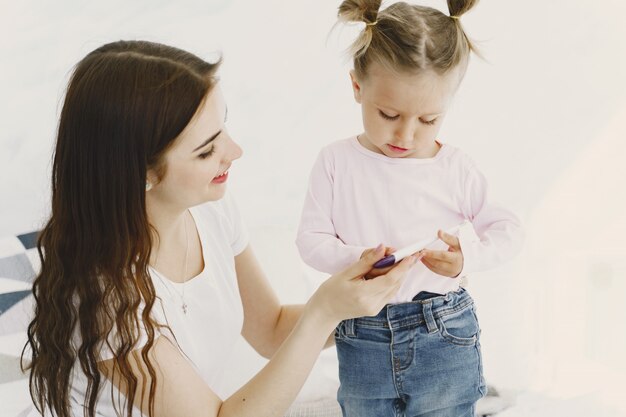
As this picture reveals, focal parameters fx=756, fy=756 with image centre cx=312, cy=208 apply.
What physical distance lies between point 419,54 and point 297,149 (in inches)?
61.3

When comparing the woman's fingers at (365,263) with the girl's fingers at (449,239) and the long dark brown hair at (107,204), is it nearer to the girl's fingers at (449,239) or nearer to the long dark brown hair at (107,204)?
the girl's fingers at (449,239)

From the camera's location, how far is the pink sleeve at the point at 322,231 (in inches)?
55.4

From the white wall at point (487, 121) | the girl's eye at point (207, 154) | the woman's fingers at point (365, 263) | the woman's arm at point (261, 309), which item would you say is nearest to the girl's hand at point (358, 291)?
the woman's fingers at point (365, 263)

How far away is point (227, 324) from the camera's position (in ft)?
5.34

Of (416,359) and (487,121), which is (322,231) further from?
(487,121)

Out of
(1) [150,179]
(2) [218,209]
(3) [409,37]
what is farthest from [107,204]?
(3) [409,37]

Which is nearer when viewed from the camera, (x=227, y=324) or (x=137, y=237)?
(x=137, y=237)

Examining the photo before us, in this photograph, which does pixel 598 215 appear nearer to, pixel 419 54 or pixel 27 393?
pixel 419 54

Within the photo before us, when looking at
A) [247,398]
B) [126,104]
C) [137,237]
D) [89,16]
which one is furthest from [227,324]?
[89,16]

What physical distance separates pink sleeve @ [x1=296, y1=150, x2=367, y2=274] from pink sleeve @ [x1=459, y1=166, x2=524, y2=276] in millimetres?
202

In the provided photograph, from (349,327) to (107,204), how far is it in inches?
19.8

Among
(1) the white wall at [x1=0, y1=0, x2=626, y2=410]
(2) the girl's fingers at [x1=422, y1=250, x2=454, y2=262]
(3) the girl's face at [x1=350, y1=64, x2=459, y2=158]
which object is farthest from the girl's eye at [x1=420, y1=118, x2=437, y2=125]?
(1) the white wall at [x1=0, y1=0, x2=626, y2=410]

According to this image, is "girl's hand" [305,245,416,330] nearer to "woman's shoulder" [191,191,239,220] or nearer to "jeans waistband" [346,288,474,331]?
Result: "jeans waistband" [346,288,474,331]

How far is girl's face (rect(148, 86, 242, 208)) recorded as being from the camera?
134 cm
